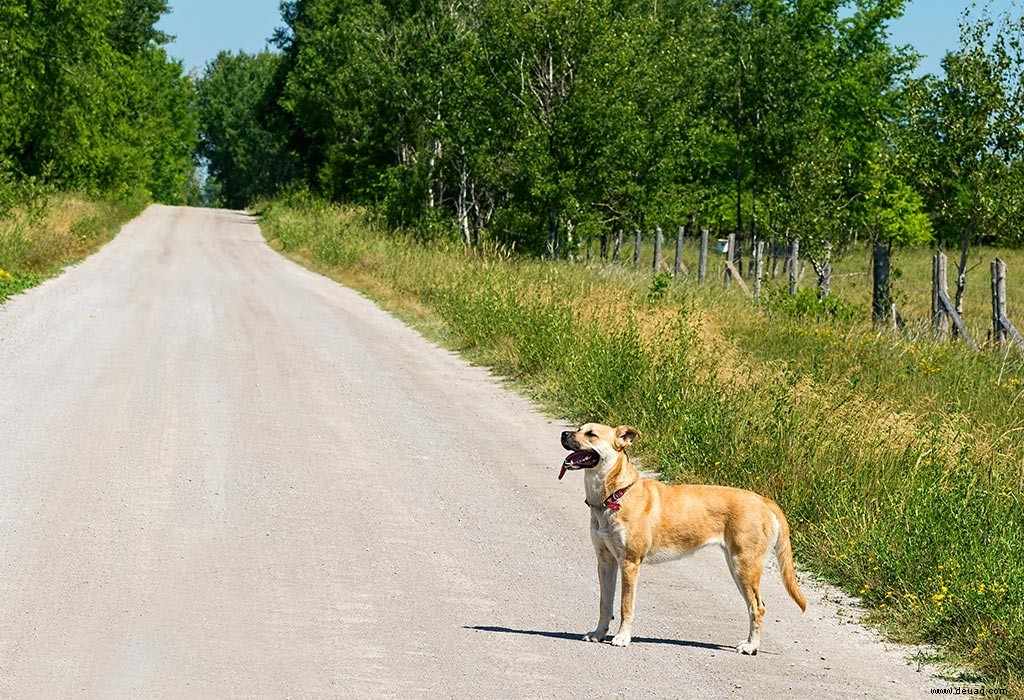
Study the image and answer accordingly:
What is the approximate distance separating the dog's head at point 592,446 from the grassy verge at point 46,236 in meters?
16.9

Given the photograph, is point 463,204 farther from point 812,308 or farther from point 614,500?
point 614,500

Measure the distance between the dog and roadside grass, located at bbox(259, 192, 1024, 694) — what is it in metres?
1.03

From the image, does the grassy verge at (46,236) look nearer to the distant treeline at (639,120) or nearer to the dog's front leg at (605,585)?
the distant treeline at (639,120)

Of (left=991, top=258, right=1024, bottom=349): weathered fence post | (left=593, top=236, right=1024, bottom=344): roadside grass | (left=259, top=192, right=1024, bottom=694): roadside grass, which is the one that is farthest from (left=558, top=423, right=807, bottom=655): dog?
(left=593, top=236, right=1024, bottom=344): roadside grass

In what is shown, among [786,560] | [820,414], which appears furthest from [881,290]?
[786,560]

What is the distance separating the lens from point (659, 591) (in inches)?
279

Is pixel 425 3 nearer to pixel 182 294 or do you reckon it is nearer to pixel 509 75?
pixel 509 75

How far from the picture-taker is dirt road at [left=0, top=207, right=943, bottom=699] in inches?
218

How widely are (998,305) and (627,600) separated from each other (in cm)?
1134

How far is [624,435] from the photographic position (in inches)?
230

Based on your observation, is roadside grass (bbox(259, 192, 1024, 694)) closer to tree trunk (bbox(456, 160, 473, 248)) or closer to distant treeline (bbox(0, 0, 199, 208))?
tree trunk (bbox(456, 160, 473, 248))

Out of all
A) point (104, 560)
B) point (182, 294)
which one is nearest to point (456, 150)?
point (182, 294)

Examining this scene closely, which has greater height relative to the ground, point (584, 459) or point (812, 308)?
point (584, 459)

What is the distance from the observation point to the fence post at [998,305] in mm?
15391
